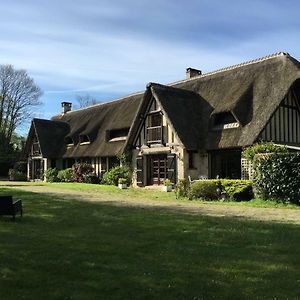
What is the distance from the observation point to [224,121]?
926 inches

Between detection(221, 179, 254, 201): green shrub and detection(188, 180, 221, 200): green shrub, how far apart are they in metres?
0.46

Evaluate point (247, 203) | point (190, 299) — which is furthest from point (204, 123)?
point (190, 299)

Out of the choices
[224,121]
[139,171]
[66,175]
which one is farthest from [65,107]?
[224,121]

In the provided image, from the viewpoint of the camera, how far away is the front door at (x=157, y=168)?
26.1m

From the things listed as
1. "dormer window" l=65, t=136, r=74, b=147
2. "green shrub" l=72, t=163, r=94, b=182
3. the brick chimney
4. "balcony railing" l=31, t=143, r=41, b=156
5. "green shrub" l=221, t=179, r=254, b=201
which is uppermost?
the brick chimney

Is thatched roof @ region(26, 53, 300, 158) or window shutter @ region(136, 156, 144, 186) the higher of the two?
thatched roof @ region(26, 53, 300, 158)

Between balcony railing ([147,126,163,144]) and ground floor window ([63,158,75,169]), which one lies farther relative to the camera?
ground floor window ([63,158,75,169])

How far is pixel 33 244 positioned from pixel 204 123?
17209mm

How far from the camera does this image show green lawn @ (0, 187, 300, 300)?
220 inches

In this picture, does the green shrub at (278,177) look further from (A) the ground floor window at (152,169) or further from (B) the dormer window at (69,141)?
(B) the dormer window at (69,141)

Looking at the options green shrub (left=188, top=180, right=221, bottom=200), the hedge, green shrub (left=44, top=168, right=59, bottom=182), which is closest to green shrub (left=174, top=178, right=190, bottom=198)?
the hedge

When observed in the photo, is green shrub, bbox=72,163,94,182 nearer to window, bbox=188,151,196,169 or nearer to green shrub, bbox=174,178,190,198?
window, bbox=188,151,196,169

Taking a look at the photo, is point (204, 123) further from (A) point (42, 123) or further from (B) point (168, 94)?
(A) point (42, 123)

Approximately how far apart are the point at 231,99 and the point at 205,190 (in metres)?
6.65
